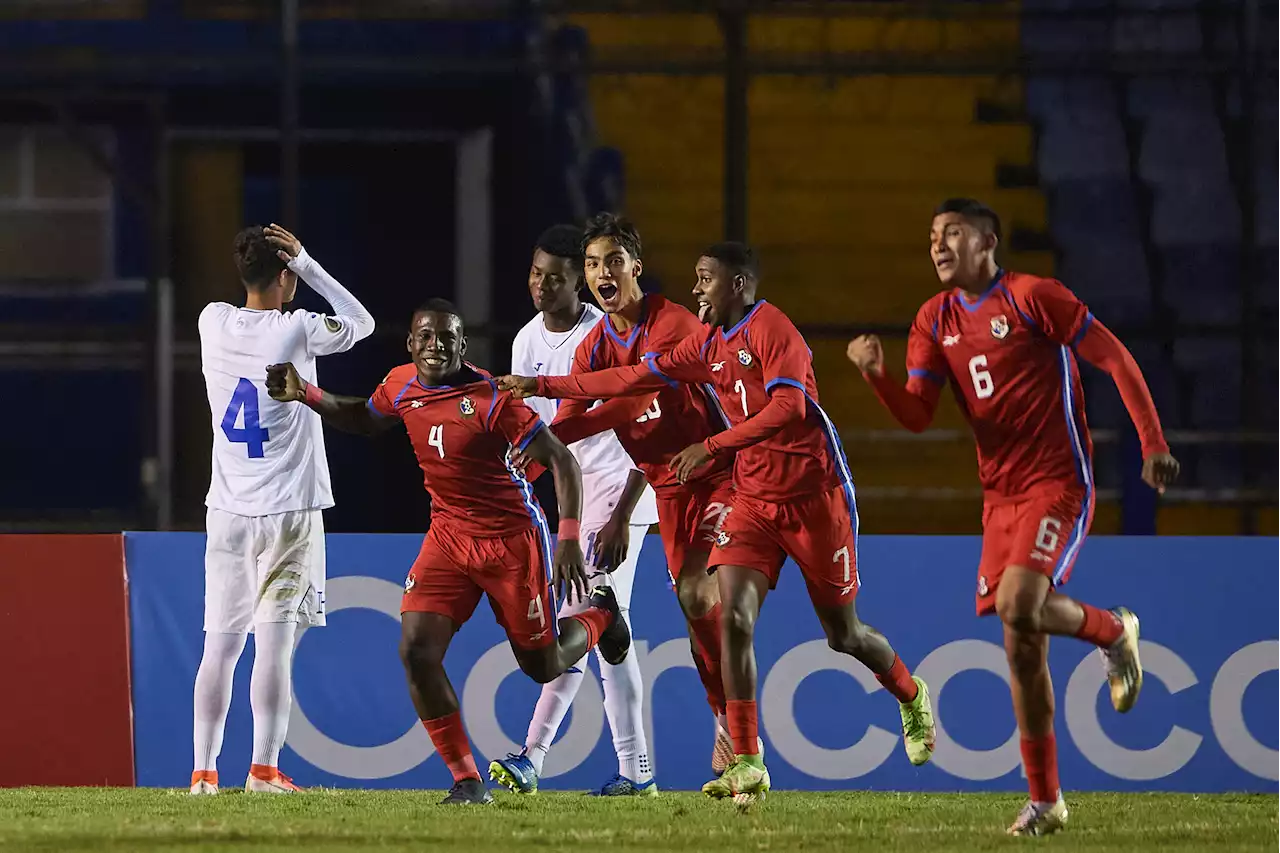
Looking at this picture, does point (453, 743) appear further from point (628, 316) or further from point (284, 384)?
point (628, 316)

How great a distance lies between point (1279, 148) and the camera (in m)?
14.9

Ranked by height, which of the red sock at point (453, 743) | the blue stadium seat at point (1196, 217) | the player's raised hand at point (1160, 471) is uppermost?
the blue stadium seat at point (1196, 217)

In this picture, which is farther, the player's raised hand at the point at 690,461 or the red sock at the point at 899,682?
the red sock at the point at 899,682

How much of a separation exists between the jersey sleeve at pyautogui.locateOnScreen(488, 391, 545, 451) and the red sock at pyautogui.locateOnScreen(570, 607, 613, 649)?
808 mm

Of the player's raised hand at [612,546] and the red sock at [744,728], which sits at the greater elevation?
the player's raised hand at [612,546]

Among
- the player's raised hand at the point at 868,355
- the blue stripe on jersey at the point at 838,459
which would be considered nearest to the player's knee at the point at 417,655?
the blue stripe on jersey at the point at 838,459

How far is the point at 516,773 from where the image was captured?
7969 millimetres

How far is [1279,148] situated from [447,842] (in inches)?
421

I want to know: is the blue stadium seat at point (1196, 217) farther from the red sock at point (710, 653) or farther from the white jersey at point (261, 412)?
the white jersey at point (261, 412)

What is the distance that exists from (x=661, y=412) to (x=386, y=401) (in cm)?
110

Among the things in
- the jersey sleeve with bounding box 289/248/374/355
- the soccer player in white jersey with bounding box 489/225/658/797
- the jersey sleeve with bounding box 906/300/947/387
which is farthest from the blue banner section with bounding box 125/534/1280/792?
the jersey sleeve with bounding box 906/300/947/387

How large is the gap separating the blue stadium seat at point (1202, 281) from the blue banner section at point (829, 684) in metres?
6.31

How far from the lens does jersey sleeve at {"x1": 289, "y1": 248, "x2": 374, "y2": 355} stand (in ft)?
27.1

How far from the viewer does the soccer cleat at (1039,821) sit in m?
6.48
